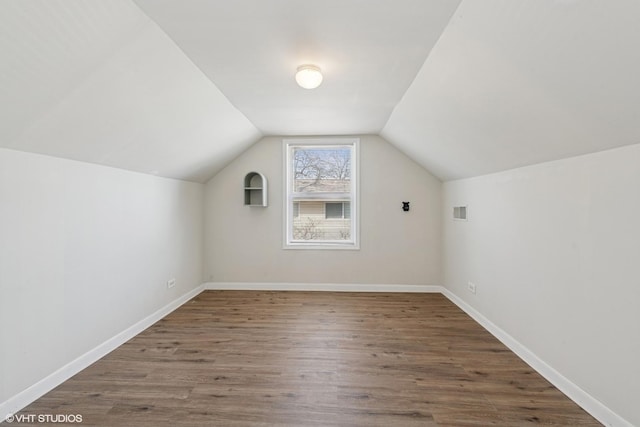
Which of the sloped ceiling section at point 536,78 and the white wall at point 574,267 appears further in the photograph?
the white wall at point 574,267

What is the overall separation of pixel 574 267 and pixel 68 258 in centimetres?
345

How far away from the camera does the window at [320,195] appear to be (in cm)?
457

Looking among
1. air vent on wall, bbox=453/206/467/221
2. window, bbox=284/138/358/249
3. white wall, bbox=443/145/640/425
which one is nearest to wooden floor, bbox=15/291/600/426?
white wall, bbox=443/145/640/425

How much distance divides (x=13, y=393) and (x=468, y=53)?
10.9ft

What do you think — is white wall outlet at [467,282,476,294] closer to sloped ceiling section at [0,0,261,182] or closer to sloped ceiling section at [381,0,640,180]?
sloped ceiling section at [381,0,640,180]

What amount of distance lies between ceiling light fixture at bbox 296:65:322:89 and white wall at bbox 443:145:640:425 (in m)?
1.79

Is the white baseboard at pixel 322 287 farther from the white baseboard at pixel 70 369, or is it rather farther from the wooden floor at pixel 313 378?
A: the white baseboard at pixel 70 369

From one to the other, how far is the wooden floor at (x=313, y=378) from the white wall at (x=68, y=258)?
0.27 metres

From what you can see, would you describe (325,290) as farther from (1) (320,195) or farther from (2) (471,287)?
(2) (471,287)

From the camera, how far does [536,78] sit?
5.30ft

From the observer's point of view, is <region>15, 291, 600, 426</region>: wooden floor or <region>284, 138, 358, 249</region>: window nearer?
<region>15, 291, 600, 426</region>: wooden floor

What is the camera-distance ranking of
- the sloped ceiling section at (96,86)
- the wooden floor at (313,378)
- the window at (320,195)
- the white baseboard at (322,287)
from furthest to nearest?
1. the window at (320,195)
2. the white baseboard at (322,287)
3. the wooden floor at (313,378)
4. the sloped ceiling section at (96,86)

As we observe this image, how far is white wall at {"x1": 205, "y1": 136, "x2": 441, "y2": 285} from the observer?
438 centimetres

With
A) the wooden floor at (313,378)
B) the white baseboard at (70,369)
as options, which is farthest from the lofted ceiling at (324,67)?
the wooden floor at (313,378)
